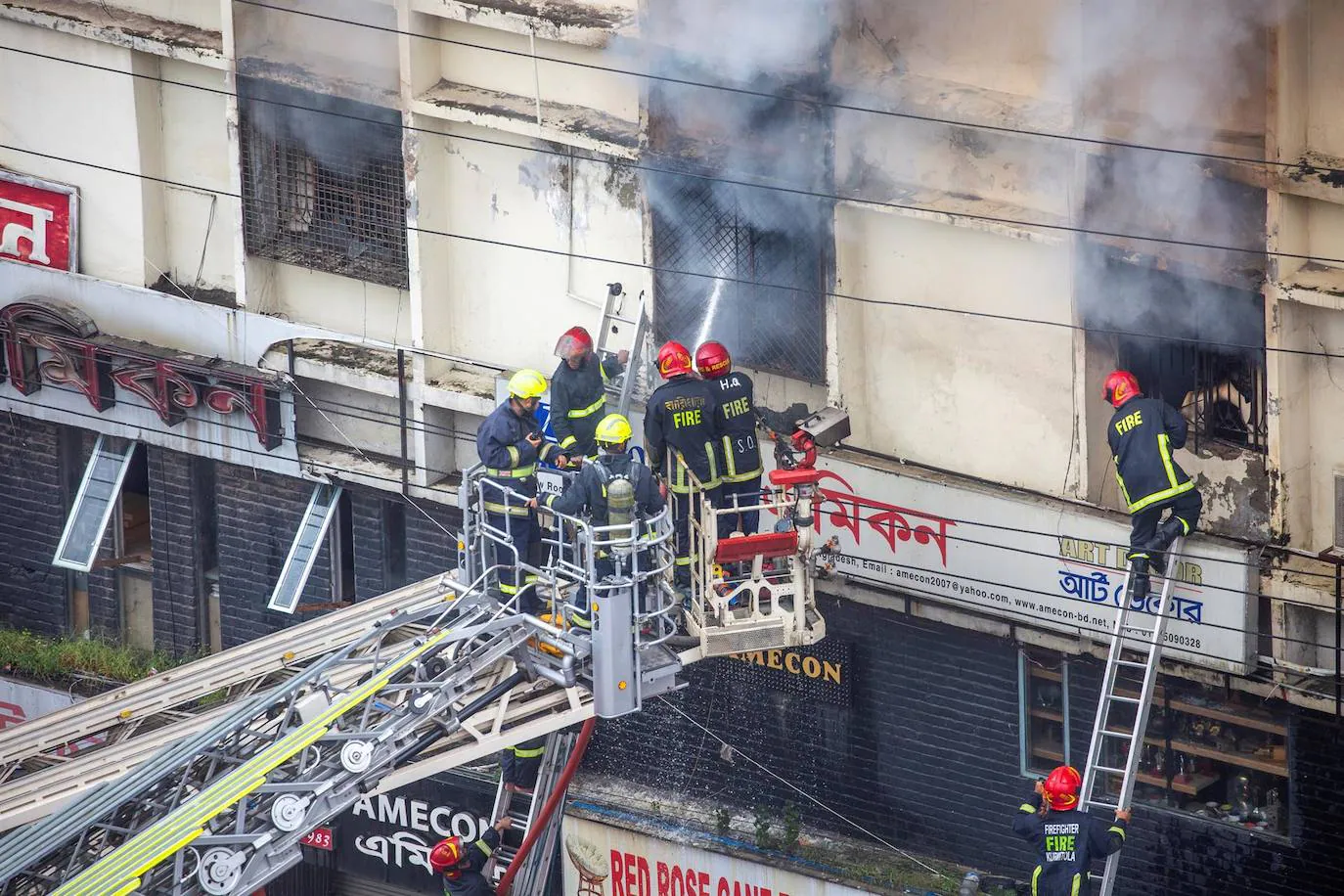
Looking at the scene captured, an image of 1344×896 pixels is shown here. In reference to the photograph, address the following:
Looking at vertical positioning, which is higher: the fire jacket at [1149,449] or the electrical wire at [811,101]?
the electrical wire at [811,101]

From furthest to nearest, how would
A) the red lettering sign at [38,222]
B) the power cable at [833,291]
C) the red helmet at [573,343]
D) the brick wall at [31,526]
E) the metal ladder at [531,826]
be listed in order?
the brick wall at [31,526]
the red lettering sign at [38,222]
the metal ladder at [531,826]
the red helmet at [573,343]
the power cable at [833,291]

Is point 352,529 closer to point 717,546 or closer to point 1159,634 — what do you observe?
point 717,546

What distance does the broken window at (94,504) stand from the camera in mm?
21016

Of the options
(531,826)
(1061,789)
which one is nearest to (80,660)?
(531,826)

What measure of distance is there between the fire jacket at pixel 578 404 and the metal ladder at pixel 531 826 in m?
2.26

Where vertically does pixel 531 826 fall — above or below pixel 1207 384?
below

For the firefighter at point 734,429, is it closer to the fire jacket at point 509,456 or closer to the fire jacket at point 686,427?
the fire jacket at point 686,427

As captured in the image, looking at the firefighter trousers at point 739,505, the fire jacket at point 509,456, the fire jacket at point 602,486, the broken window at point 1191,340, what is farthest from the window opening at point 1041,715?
the fire jacket at point 509,456

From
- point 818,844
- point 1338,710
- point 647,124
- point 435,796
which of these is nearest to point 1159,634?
point 1338,710

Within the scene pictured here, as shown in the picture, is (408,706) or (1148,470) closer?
(1148,470)

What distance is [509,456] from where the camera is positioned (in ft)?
51.5

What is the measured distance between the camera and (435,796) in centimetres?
1966

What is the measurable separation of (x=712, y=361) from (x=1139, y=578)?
323 centimetres

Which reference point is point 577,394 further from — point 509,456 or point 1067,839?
point 1067,839
